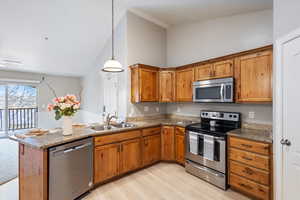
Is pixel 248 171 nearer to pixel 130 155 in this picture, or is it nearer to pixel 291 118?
pixel 291 118

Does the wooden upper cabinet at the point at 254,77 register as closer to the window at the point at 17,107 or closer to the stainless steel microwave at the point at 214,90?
the stainless steel microwave at the point at 214,90

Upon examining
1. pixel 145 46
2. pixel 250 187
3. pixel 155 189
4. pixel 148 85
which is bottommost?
pixel 155 189

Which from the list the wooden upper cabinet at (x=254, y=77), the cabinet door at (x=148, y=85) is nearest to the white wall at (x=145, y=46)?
the cabinet door at (x=148, y=85)

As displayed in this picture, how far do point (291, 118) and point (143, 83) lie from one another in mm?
2671

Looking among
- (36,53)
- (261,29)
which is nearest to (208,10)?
(261,29)

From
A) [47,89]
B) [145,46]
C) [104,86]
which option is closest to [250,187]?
[145,46]

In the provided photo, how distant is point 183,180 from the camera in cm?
288

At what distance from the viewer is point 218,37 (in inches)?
138

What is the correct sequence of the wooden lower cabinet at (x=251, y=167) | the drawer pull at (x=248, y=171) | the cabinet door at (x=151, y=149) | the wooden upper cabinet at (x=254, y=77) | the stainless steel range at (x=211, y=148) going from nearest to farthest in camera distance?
the wooden lower cabinet at (x=251, y=167)
the drawer pull at (x=248, y=171)
the wooden upper cabinet at (x=254, y=77)
the stainless steel range at (x=211, y=148)
the cabinet door at (x=151, y=149)

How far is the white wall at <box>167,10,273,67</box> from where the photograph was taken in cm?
282

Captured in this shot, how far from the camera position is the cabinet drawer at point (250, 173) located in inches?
83.1

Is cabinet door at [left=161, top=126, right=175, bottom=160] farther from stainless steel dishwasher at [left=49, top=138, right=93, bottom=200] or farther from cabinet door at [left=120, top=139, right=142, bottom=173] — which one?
stainless steel dishwasher at [left=49, top=138, right=93, bottom=200]

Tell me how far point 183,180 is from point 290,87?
2.24m

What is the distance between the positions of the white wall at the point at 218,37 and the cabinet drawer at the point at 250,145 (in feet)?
5.96
